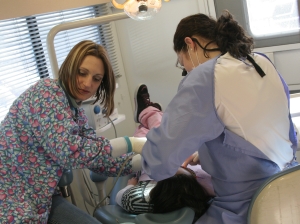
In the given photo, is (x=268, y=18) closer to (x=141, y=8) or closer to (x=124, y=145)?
(x=141, y=8)

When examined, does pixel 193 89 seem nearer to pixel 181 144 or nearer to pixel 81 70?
pixel 181 144

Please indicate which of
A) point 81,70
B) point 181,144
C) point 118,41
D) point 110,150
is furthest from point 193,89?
point 118,41

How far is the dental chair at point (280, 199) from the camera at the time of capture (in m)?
1.13

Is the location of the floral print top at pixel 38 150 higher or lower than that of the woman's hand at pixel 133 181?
higher

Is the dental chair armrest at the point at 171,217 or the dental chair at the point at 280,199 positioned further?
the dental chair armrest at the point at 171,217

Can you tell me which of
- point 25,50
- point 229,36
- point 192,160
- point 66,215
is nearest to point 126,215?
point 66,215

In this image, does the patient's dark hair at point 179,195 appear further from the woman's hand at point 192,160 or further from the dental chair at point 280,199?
the dental chair at point 280,199

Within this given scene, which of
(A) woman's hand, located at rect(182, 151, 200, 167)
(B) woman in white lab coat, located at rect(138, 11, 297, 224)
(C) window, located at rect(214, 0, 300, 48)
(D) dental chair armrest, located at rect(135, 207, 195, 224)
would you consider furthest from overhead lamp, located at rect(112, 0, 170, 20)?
(C) window, located at rect(214, 0, 300, 48)

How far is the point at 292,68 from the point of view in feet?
8.48

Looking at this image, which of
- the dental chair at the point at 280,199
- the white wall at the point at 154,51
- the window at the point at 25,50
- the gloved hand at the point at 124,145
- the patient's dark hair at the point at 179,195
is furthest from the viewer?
the white wall at the point at 154,51

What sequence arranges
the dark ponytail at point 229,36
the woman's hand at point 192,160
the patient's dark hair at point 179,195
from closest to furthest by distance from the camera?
the dark ponytail at point 229,36 < the patient's dark hair at point 179,195 < the woman's hand at point 192,160

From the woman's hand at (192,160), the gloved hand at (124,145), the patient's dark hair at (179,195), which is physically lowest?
the patient's dark hair at (179,195)

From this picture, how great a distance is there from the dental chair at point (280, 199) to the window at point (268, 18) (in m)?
1.62

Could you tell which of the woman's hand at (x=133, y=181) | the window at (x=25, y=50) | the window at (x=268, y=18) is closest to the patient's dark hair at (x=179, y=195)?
the woman's hand at (x=133, y=181)
